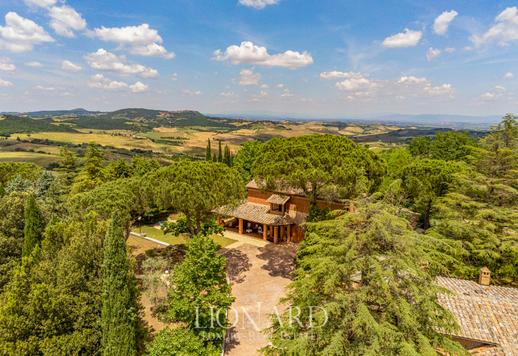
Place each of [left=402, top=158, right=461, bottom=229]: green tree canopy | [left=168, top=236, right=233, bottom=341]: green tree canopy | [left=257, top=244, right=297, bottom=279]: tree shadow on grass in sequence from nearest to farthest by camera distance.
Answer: [left=168, top=236, right=233, bottom=341]: green tree canopy, [left=257, top=244, right=297, bottom=279]: tree shadow on grass, [left=402, top=158, right=461, bottom=229]: green tree canopy

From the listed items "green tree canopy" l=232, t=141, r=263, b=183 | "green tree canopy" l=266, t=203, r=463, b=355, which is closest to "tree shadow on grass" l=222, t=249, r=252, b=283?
"green tree canopy" l=266, t=203, r=463, b=355

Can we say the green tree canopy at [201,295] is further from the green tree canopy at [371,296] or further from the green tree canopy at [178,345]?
the green tree canopy at [371,296]

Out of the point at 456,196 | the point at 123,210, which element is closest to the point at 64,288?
the point at 123,210

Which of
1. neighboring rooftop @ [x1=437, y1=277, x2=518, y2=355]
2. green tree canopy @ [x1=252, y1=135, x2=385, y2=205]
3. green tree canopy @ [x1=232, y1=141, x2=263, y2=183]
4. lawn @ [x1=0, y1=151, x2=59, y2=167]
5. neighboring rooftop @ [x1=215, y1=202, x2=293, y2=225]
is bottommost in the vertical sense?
lawn @ [x1=0, y1=151, x2=59, y2=167]

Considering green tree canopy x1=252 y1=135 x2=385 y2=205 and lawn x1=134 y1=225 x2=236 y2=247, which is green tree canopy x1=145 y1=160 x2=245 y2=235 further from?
lawn x1=134 y1=225 x2=236 y2=247

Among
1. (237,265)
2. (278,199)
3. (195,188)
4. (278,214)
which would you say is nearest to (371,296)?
(195,188)

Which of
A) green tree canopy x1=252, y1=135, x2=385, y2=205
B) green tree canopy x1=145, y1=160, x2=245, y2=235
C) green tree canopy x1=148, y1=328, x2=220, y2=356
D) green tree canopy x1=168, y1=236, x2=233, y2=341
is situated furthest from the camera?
green tree canopy x1=145, y1=160, x2=245, y2=235

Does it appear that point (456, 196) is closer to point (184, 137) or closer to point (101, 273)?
point (101, 273)
